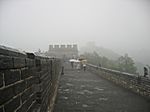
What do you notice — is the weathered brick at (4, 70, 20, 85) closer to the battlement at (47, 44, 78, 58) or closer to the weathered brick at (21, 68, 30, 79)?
the weathered brick at (21, 68, 30, 79)

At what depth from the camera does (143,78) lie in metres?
7.98

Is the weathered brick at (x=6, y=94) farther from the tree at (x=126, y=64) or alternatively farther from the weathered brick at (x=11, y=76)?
the tree at (x=126, y=64)

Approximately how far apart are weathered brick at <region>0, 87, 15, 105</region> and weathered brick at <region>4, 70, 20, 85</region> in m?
0.05

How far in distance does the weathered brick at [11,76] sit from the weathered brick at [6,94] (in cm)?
5

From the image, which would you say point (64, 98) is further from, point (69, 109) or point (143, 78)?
point (143, 78)

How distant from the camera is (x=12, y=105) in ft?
4.57

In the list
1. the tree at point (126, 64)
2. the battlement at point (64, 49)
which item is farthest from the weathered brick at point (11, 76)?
the battlement at point (64, 49)

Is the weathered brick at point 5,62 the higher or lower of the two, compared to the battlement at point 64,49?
lower


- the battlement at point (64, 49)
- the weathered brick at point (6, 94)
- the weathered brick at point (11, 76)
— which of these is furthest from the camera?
the battlement at point (64, 49)

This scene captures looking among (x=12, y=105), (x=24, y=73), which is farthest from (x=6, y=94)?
(x=24, y=73)

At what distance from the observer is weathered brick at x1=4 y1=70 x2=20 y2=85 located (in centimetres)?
130

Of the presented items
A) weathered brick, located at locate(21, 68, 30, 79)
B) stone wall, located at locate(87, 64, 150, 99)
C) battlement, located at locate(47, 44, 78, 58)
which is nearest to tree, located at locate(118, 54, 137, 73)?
battlement, located at locate(47, 44, 78, 58)

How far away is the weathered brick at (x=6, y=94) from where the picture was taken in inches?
47.0

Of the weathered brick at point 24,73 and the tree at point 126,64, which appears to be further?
the tree at point 126,64
